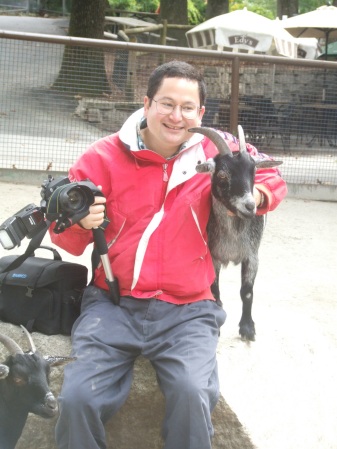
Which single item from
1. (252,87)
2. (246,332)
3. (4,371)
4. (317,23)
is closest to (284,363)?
(246,332)

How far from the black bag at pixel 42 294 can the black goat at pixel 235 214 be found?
723 mm

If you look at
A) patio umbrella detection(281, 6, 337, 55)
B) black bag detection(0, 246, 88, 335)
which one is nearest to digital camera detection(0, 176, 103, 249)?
black bag detection(0, 246, 88, 335)

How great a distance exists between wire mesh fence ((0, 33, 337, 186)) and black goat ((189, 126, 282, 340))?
444 centimetres

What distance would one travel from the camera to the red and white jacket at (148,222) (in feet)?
10.9

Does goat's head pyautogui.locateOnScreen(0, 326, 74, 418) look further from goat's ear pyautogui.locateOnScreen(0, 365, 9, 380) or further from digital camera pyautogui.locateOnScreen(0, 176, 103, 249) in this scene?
digital camera pyautogui.locateOnScreen(0, 176, 103, 249)

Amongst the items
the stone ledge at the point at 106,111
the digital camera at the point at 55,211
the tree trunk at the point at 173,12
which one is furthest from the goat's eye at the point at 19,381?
the tree trunk at the point at 173,12

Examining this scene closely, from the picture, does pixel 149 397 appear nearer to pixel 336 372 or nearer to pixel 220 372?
pixel 220 372

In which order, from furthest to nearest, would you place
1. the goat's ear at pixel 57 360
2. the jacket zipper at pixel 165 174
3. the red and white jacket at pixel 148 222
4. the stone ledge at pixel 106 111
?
the stone ledge at pixel 106 111 < the jacket zipper at pixel 165 174 < the red and white jacket at pixel 148 222 < the goat's ear at pixel 57 360

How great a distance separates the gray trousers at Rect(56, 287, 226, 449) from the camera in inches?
117

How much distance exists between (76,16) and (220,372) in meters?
13.3

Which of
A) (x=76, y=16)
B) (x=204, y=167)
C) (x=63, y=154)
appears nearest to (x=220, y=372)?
(x=204, y=167)

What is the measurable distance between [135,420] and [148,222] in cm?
93

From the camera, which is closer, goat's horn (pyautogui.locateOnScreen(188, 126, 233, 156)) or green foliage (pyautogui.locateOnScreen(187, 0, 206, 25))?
goat's horn (pyautogui.locateOnScreen(188, 126, 233, 156))

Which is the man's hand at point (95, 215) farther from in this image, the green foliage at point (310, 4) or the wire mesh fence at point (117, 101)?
the green foliage at point (310, 4)
